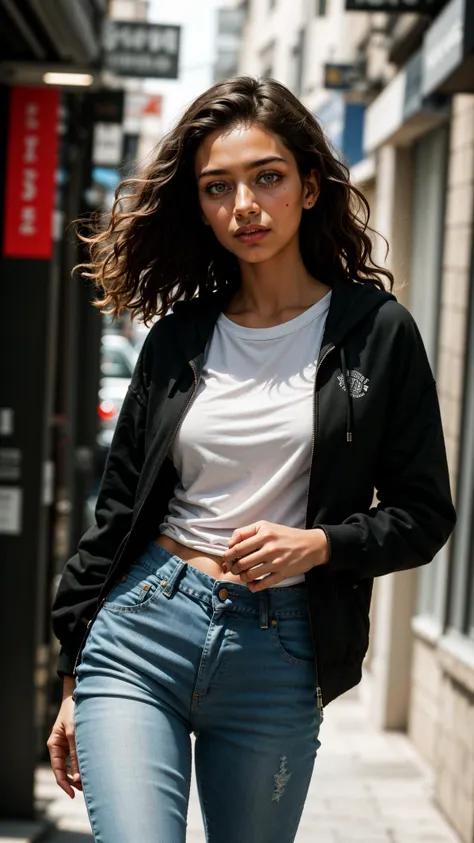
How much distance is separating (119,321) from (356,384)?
9.37ft

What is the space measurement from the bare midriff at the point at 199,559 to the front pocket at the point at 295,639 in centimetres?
12

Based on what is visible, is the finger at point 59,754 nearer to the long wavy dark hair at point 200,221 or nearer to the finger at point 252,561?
the finger at point 252,561

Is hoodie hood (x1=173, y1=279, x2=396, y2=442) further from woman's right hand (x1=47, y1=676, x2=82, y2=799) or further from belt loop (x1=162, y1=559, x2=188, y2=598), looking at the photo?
woman's right hand (x1=47, y1=676, x2=82, y2=799)

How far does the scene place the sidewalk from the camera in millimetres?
5438

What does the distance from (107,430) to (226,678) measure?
611 inches

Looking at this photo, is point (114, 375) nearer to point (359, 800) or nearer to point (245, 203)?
point (359, 800)

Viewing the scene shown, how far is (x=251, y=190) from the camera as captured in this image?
2.69 metres

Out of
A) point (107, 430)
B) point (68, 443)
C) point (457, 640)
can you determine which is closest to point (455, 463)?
point (457, 640)


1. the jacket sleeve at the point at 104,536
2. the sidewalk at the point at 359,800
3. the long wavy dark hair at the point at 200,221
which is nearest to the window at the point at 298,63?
the sidewalk at the point at 359,800

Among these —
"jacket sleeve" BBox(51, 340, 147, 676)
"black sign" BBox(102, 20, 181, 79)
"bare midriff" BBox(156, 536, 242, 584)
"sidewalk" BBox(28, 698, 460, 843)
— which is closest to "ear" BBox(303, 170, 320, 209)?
"jacket sleeve" BBox(51, 340, 147, 676)

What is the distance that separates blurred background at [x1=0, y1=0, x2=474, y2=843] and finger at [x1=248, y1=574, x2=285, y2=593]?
2.86 feet

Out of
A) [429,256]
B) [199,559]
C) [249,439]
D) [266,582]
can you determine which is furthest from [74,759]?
[429,256]

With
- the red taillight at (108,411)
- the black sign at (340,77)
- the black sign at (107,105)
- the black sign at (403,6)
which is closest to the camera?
the black sign at (403,6)

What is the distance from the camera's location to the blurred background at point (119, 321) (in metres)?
5.21
